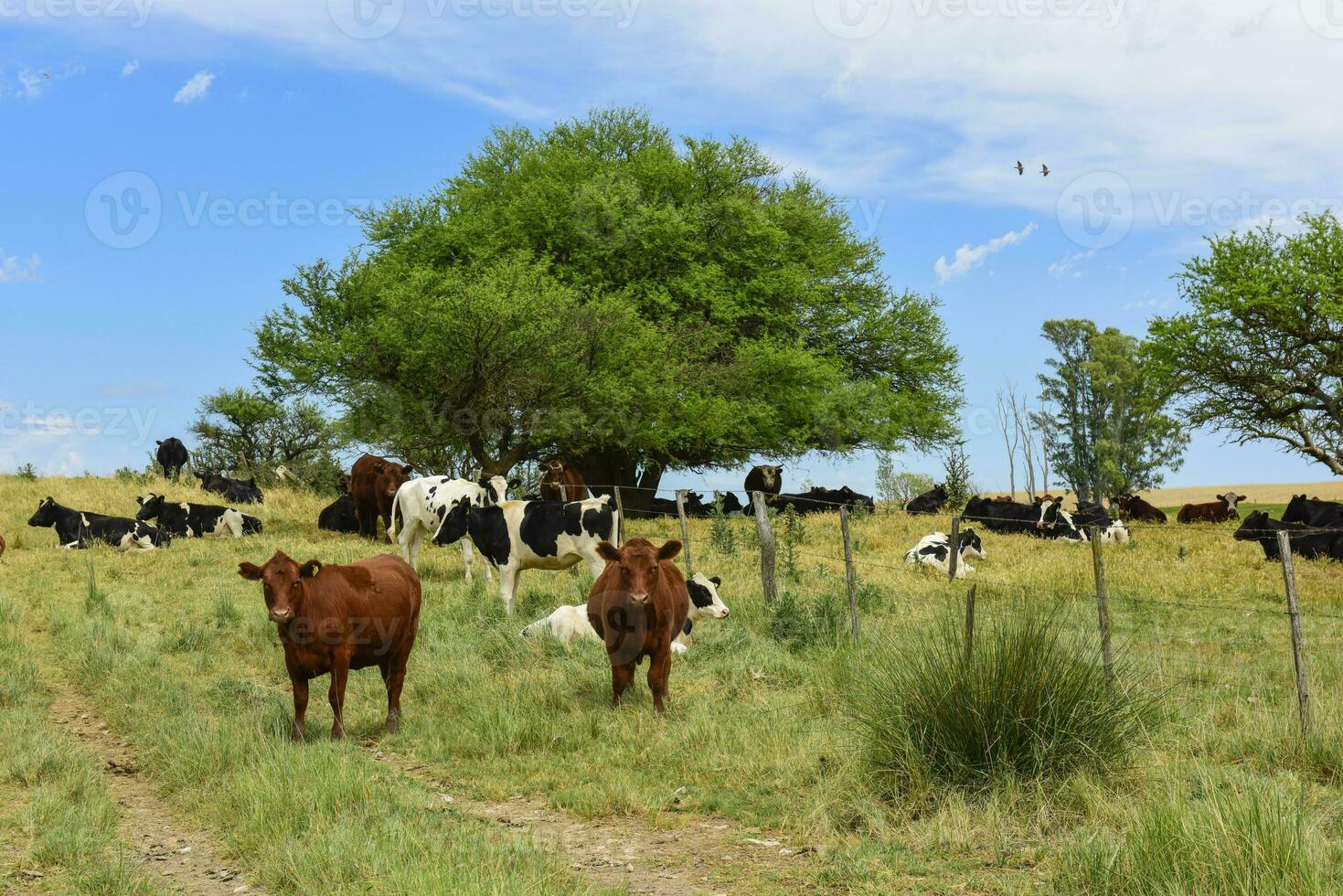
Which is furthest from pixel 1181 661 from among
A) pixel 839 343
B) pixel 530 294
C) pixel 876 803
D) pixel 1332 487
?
pixel 1332 487

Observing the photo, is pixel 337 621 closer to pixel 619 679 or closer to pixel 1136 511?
pixel 619 679

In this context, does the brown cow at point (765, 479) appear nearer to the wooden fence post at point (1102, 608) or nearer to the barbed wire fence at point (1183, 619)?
the barbed wire fence at point (1183, 619)

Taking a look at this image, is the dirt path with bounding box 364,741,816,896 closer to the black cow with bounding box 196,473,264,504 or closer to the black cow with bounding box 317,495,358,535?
the black cow with bounding box 317,495,358,535

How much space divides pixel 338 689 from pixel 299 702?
334 mm

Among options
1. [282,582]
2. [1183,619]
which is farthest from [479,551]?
[1183,619]

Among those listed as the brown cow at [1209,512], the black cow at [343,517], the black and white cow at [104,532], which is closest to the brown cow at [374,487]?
the black cow at [343,517]

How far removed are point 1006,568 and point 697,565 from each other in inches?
225

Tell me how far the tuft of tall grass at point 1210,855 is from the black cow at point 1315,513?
21.5m

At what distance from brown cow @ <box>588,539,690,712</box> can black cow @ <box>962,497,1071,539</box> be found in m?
16.8

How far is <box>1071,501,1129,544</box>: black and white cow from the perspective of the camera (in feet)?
85.1

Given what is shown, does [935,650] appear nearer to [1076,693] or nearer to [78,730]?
[1076,693]

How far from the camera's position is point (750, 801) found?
812 cm

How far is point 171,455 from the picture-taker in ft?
123

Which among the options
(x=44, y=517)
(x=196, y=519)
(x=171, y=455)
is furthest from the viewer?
(x=171, y=455)
